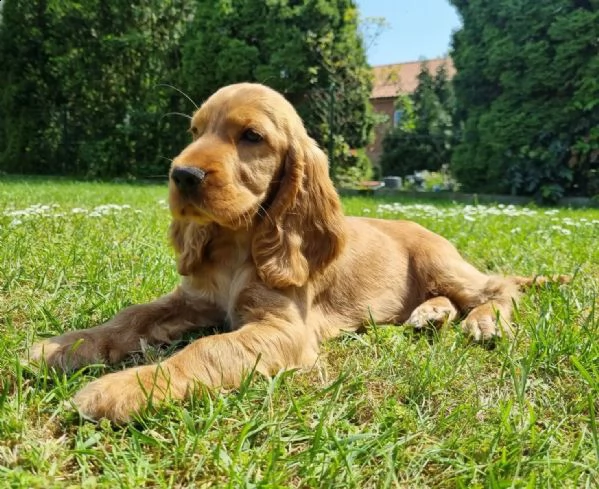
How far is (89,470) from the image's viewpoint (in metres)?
1.41

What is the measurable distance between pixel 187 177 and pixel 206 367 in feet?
2.35

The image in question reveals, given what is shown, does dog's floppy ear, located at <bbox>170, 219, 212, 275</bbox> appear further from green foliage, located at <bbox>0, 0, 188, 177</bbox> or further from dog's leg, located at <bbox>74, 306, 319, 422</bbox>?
green foliage, located at <bbox>0, 0, 188, 177</bbox>

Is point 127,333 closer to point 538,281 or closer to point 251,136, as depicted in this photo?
point 251,136

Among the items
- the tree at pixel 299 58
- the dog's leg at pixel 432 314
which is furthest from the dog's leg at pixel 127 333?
A: the tree at pixel 299 58

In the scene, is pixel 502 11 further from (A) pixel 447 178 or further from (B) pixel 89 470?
(B) pixel 89 470

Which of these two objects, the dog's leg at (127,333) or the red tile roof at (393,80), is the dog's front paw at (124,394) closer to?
the dog's leg at (127,333)

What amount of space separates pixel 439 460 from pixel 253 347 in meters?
0.79

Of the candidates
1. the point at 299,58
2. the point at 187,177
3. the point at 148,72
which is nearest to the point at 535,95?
the point at 299,58

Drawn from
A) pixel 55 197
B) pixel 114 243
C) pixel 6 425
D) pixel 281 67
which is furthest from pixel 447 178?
pixel 6 425

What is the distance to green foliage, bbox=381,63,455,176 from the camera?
60.8ft

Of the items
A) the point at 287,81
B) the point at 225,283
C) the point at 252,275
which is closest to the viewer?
the point at 252,275

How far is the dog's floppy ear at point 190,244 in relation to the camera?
8.14 feet

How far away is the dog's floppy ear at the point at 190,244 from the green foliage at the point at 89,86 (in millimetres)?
12517

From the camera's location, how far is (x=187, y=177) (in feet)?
6.86
